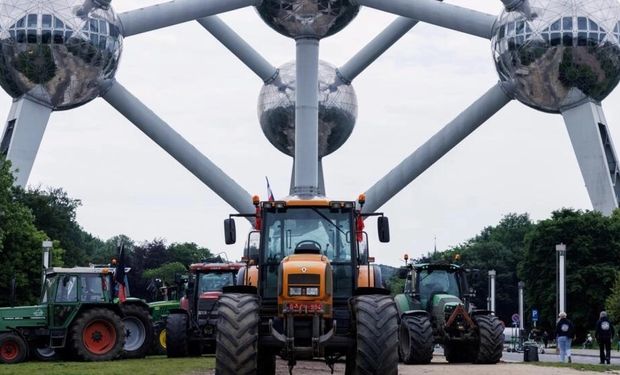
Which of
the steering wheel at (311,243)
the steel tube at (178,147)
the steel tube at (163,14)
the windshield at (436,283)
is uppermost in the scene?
the steel tube at (163,14)

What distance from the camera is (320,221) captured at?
1588 cm

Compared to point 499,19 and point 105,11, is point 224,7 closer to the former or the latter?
point 105,11

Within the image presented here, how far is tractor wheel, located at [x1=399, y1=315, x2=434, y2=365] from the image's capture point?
2333 centimetres

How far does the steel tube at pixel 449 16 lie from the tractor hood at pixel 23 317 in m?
23.3

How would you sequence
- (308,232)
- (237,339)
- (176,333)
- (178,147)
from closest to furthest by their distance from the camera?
(237,339) → (308,232) → (176,333) → (178,147)

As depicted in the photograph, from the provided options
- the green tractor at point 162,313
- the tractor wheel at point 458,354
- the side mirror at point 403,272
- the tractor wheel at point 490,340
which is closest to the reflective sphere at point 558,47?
the green tractor at point 162,313

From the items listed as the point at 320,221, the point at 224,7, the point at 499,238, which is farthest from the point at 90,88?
the point at 499,238

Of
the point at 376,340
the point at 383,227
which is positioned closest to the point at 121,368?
the point at 383,227

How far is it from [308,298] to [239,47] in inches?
1494

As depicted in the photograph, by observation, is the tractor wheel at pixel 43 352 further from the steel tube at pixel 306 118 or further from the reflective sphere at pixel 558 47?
the reflective sphere at pixel 558 47

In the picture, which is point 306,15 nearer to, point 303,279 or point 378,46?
point 378,46

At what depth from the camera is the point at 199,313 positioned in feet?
84.1

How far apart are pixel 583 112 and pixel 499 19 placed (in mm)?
5109

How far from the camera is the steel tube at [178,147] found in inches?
1785
